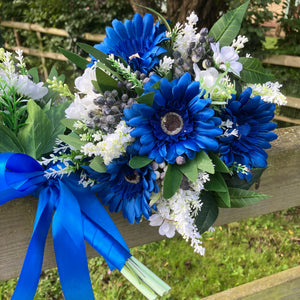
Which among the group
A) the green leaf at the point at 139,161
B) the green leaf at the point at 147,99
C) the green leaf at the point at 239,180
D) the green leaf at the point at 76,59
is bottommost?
the green leaf at the point at 239,180

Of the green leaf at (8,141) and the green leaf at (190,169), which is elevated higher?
the green leaf at (8,141)

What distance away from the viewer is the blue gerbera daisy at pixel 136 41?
668 mm

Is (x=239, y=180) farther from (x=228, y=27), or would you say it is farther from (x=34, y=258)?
(x=34, y=258)

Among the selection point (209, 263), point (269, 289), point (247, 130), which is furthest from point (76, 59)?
point (209, 263)

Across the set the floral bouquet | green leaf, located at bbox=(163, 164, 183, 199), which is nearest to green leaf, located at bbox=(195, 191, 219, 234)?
the floral bouquet

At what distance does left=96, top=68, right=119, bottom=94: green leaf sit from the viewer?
0.63 metres

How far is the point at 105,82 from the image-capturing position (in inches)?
25.3

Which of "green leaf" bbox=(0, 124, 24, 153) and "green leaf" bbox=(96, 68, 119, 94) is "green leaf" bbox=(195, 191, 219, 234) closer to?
"green leaf" bbox=(96, 68, 119, 94)

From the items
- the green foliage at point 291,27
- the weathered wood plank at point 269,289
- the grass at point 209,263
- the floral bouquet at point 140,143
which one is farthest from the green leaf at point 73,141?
the green foliage at point 291,27

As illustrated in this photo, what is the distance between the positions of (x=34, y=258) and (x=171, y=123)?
1.25 feet

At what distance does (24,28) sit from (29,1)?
43 centimetres

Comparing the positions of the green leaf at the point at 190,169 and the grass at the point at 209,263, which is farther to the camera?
the grass at the point at 209,263

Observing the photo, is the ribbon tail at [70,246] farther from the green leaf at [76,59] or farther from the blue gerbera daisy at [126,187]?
the green leaf at [76,59]

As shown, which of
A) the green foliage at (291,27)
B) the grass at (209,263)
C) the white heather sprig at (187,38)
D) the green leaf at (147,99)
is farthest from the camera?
the green foliage at (291,27)
